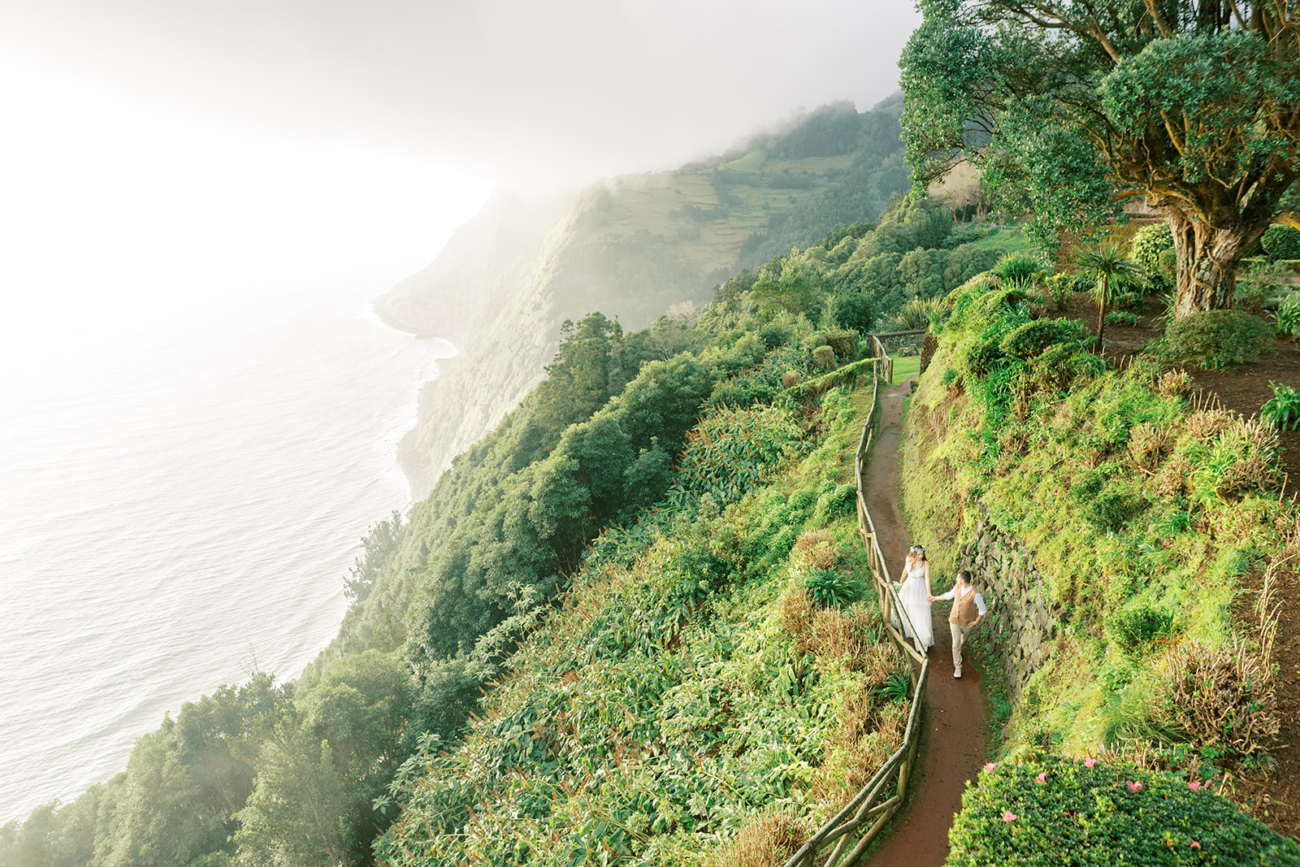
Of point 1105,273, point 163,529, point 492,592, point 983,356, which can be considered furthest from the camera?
point 163,529

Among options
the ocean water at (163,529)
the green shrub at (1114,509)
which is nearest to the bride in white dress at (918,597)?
the green shrub at (1114,509)

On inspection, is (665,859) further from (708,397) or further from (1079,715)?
(708,397)

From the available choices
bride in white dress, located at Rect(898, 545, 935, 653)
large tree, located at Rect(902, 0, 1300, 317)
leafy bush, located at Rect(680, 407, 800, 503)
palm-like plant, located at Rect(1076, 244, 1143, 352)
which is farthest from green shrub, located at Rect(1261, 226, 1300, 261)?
bride in white dress, located at Rect(898, 545, 935, 653)

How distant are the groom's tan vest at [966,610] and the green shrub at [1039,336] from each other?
5.42 meters

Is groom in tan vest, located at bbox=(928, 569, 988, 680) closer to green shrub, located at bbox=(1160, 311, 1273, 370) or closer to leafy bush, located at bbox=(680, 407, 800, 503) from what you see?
green shrub, located at bbox=(1160, 311, 1273, 370)

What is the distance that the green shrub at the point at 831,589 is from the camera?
34.9ft

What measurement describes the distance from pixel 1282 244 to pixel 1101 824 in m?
19.9

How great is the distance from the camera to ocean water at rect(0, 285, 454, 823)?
5109 centimetres

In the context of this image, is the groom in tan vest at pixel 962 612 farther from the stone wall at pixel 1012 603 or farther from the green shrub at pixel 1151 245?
the green shrub at pixel 1151 245

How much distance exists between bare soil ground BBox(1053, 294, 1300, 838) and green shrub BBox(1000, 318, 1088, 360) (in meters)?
2.22

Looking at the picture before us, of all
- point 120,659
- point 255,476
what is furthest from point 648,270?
point 120,659

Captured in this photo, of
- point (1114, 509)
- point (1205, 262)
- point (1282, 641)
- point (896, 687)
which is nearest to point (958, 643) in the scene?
point (896, 687)

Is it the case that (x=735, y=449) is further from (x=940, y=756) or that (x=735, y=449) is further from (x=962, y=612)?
(x=940, y=756)

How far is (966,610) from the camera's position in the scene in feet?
27.8
